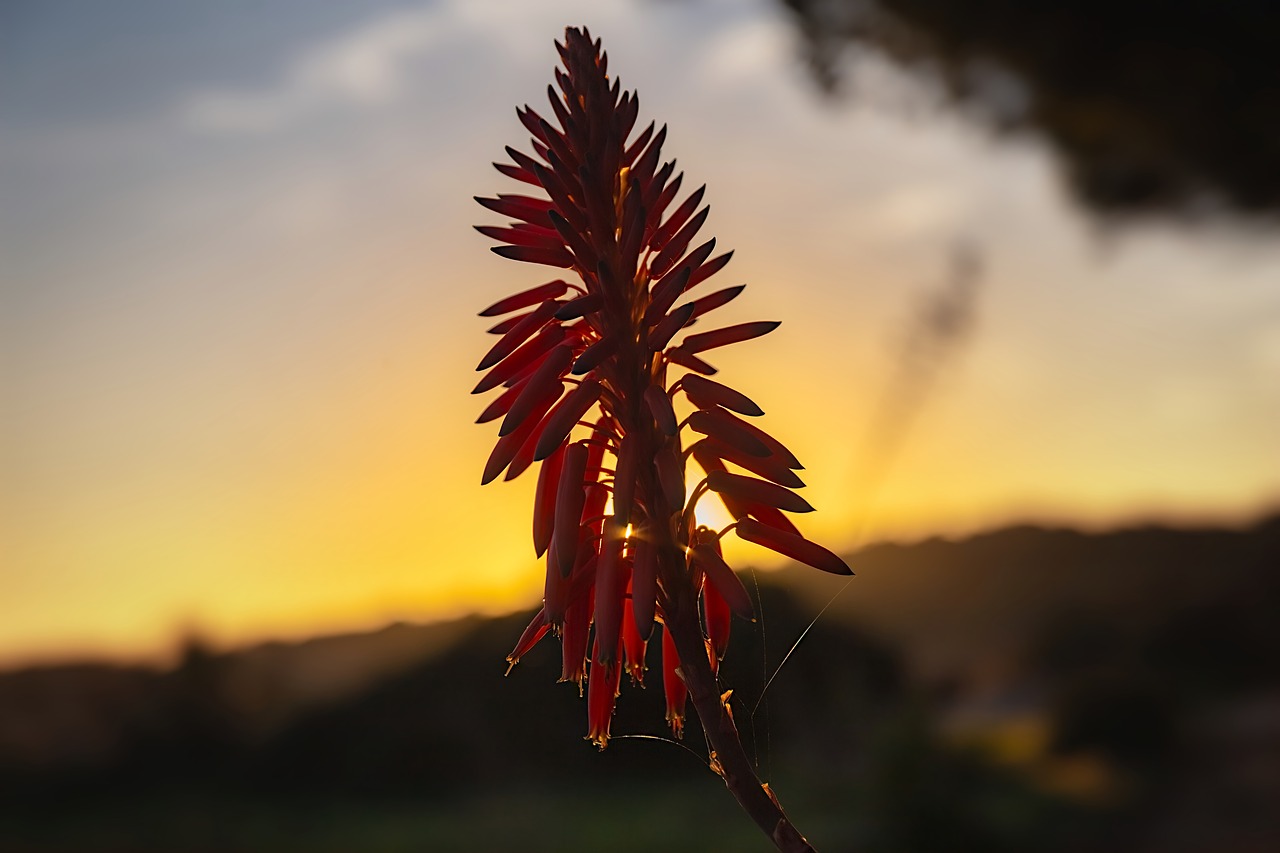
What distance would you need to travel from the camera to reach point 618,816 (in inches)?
340

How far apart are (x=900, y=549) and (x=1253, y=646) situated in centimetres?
276

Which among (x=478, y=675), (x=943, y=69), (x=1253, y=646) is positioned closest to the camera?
(x=943, y=69)

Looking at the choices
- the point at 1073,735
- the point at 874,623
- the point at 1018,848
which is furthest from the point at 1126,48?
the point at 1018,848

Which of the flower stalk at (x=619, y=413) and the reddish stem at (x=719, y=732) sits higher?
the flower stalk at (x=619, y=413)

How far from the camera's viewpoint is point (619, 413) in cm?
112

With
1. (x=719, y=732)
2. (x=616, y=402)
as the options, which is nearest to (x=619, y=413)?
(x=616, y=402)

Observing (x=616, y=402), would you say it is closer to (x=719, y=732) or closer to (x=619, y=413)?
(x=619, y=413)

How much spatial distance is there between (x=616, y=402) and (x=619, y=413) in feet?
0.04

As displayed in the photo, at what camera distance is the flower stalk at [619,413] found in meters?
1.05

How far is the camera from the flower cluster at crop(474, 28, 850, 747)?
106 cm

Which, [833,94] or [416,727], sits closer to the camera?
[833,94]

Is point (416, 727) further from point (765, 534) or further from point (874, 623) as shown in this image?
point (765, 534)

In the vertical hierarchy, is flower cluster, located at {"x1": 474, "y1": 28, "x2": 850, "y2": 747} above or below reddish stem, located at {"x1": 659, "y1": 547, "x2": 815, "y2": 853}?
above

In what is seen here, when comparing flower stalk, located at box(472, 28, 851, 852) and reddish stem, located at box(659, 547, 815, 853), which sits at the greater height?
flower stalk, located at box(472, 28, 851, 852)
